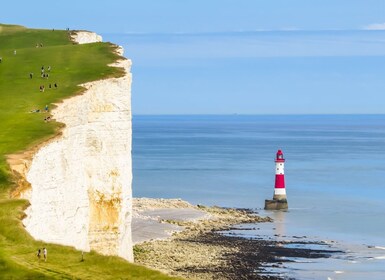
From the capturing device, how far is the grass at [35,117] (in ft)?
84.2

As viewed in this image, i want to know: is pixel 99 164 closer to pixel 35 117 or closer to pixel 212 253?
pixel 35 117

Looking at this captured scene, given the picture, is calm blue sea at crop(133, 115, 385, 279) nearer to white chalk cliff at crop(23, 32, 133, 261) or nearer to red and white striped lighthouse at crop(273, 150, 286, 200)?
red and white striped lighthouse at crop(273, 150, 286, 200)

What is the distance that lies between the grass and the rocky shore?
855cm

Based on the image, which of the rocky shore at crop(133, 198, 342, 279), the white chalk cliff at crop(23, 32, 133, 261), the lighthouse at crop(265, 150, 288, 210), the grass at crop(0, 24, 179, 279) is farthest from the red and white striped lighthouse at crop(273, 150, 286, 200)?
the white chalk cliff at crop(23, 32, 133, 261)

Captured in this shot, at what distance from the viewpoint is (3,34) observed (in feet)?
249

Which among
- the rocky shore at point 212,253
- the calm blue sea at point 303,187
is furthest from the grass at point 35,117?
the calm blue sea at point 303,187

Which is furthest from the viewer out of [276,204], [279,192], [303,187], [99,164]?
[303,187]

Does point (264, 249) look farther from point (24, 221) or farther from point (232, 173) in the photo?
point (232, 173)

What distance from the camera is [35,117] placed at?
4169 cm

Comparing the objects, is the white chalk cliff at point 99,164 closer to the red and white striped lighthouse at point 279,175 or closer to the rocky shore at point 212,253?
the rocky shore at point 212,253

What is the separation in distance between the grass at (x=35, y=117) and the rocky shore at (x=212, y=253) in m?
8.55

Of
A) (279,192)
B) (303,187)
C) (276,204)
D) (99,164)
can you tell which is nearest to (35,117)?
(99,164)

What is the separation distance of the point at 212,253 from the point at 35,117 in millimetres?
Answer: 13988

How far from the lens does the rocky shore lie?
46.4 meters
